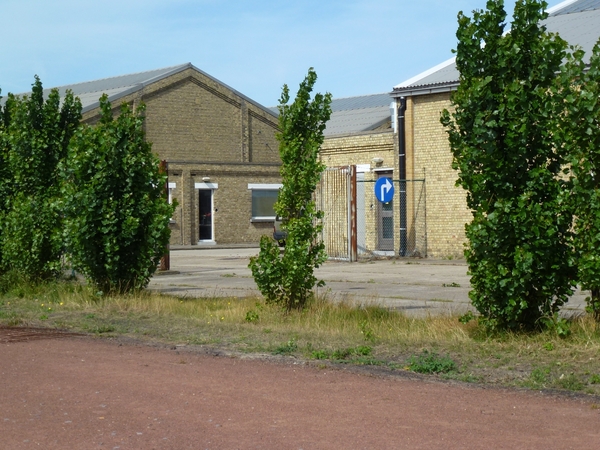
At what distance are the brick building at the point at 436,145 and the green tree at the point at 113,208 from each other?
45.1 ft

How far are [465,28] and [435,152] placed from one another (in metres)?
17.8

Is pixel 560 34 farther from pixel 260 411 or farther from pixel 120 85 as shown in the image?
pixel 120 85

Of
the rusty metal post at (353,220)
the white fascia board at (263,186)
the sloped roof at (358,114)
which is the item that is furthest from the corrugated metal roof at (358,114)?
the rusty metal post at (353,220)

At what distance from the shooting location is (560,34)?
2661 centimetres

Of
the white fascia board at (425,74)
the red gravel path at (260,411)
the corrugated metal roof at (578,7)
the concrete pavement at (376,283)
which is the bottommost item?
the red gravel path at (260,411)

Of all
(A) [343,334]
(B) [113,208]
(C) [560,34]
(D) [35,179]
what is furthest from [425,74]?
(A) [343,334]

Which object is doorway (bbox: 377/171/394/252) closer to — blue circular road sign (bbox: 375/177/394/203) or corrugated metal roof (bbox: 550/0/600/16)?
blue circular road sign (bbox: 375/177/394/203)

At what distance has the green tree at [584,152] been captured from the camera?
992 cm

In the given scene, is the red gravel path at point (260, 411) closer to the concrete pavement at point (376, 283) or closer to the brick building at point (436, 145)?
the concrete pavement at point (376, 283)

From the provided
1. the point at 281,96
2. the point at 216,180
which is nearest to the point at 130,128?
the point at 281,96

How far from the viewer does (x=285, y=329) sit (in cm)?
1196

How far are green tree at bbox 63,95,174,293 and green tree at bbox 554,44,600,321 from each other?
730 cm

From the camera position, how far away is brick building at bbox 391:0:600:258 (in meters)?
27.7

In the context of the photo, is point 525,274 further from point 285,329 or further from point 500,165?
point 285,329
